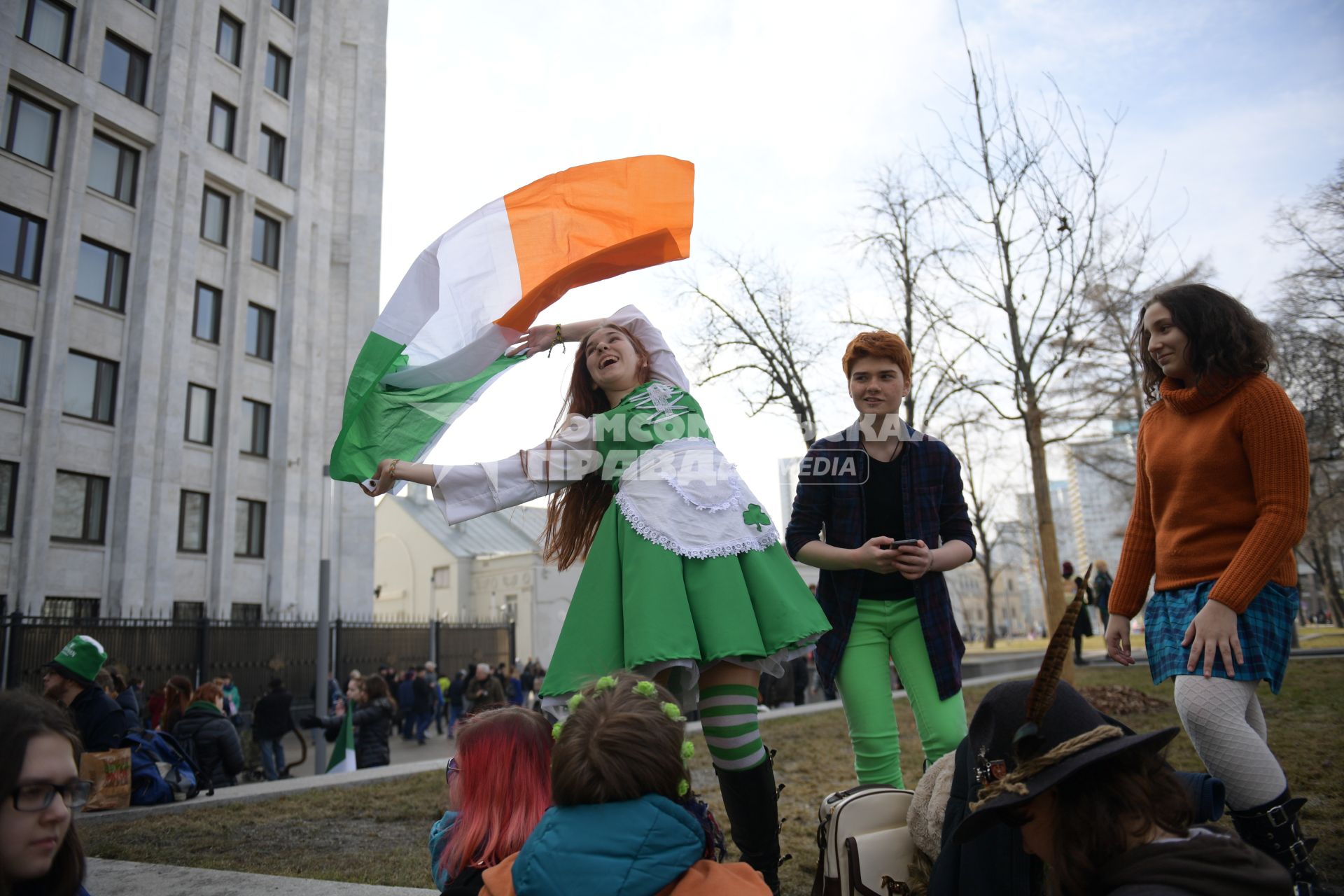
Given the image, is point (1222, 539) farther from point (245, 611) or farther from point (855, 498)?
point (245, 611)

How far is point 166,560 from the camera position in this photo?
75.2 feet

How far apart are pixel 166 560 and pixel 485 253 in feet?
75.0

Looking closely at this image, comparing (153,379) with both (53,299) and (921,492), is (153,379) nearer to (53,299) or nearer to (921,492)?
(53,299)

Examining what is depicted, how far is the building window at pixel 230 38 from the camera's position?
88.3 feet

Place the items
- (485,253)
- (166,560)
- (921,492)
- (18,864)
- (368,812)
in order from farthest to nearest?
1. (166,560)
2. (368,812)
3. (485,253)
4. (921,492)
5. (18,864)

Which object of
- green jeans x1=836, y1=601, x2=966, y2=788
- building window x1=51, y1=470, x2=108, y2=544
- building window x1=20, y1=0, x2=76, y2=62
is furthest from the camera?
building window x1=20, y1=0, x2=76, y2=62

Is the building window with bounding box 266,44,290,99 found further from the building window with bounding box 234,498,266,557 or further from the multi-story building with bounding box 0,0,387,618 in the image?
the building window with bounding box 234,498,266,557

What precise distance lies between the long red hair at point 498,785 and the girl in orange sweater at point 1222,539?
6.10 feet

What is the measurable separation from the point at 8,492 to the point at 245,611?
7.02 meters

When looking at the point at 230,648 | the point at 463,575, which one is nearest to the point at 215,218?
the point at 230,648

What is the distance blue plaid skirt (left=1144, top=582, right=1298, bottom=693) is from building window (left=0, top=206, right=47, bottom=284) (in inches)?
1005

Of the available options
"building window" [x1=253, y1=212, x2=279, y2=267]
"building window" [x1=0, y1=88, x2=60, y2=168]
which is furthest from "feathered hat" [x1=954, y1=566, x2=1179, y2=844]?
"building window" [x1=253, y1=212, x2=279, y2=267]

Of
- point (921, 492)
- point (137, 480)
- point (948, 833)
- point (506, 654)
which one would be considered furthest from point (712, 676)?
point (506, 654)

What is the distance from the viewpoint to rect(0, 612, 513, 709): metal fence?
54.0 ft
